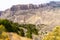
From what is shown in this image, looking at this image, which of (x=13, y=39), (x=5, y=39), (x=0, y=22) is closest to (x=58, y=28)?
(x=5, y=39)

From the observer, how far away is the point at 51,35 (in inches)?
941

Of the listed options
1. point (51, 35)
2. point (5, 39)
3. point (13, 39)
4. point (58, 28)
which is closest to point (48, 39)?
point (51, 35)

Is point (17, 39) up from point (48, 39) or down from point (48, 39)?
down

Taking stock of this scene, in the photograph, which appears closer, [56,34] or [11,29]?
[56,34]

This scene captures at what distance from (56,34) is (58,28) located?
1.48m

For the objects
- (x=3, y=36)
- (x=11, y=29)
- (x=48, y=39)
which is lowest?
(x=11, y=29)

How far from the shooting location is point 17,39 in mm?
44312

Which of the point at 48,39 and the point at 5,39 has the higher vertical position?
the point at 48,39

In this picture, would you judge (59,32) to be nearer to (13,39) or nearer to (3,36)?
(3,36)

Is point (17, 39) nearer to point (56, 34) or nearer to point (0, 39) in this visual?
point (0, 39)

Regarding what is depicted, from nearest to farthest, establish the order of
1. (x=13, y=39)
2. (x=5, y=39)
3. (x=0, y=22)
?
(x=5, y=39) → (x=13, y=39) → (x=0, y=22)

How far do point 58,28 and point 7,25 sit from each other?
28996 mm

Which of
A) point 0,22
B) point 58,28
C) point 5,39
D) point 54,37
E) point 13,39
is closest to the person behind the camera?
point 54,37

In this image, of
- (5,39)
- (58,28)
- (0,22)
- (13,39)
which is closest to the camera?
(58,28)
